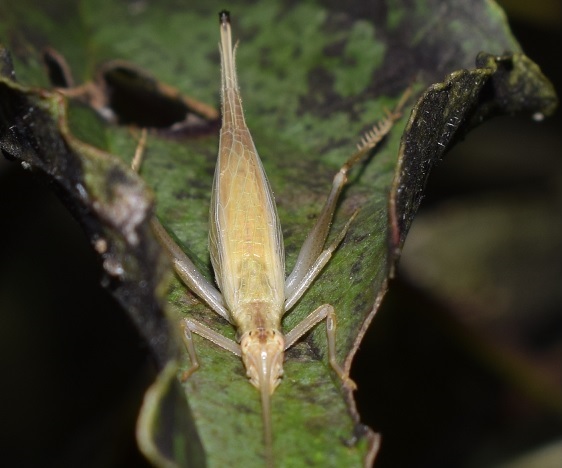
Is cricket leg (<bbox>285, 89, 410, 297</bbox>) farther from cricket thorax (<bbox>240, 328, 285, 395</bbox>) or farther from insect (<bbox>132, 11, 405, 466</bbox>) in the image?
cricket thorax (<bbox>240, 328, 285, 395</bbox>)

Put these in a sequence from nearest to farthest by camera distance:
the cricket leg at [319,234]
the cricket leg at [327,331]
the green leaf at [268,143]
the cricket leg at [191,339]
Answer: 1. the green leaf at [268,143]
2. the cricket leg at [327,331]
3. the cricket leg at [191,339]
4. the cricket leg at [319,234]

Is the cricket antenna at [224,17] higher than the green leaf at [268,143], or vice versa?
the cricket antenna at [224,17]

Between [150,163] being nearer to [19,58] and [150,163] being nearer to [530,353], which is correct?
[19,58]

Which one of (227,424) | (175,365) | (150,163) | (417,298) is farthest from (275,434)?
(417,298)

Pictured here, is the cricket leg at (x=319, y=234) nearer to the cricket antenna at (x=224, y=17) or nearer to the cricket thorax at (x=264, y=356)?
the cricket thorax at (x=264, y=356)

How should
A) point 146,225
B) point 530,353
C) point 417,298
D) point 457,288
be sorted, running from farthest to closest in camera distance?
1. point 457,288
2. point 530,353
3. point 417,298
4. point 146,225

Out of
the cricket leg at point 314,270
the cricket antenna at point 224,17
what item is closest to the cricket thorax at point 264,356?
the cricket leg at point 314,270

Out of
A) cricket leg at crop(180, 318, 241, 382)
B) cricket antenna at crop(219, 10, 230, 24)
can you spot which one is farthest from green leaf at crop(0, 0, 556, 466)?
cricket antenna at crop(219, 10, 230, 24)
